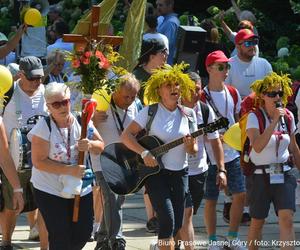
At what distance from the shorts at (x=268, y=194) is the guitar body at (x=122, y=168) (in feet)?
3.37

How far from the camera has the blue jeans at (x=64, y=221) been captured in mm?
7809

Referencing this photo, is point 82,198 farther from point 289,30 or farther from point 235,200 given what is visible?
point 289,30

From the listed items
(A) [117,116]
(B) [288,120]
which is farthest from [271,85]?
(A) [117,116]

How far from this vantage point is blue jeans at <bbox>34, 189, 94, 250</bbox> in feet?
25.6

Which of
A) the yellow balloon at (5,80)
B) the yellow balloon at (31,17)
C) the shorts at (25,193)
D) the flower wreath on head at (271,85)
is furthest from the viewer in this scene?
the yellow balloon at (31,17)

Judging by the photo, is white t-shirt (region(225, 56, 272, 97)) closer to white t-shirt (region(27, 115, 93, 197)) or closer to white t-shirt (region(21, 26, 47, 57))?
white t-shirt (region(27, 115, 93, 197))

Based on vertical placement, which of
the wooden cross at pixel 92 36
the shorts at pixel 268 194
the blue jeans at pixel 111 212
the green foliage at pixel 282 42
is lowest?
the blue jeans at pixel 111 212

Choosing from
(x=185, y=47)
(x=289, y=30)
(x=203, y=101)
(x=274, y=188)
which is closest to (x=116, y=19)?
(x=289, y=30)

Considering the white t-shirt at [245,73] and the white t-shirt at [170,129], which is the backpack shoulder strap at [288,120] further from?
the white t-shirt at [245,73]

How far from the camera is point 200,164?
9422 mm

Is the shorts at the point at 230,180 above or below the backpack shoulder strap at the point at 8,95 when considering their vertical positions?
below

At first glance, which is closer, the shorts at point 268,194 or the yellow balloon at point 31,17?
the shorts at point 268,194

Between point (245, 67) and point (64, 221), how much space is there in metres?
4.60

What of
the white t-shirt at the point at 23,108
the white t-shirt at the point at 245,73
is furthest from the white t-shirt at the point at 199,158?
the white t-shirt at the point at 245,73
